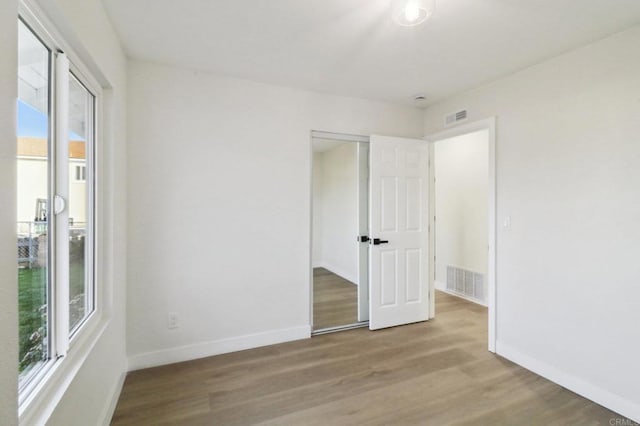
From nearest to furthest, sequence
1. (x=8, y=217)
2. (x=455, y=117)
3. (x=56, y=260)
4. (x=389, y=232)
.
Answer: (x=8, y=217) → (x=56, y=260) → (x=455, y=117) → (x=389, y=232)

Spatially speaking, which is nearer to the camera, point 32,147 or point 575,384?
point 32,147

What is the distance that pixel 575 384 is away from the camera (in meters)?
2.22

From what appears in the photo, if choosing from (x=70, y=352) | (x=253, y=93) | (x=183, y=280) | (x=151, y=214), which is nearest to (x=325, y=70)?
(x=253, y=93)

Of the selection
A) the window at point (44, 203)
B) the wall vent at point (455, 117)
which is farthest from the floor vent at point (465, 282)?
the window at point (44, 203)

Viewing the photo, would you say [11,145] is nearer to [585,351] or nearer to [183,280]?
[183,280]

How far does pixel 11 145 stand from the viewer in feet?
2.71

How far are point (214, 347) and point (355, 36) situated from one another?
2828 mm

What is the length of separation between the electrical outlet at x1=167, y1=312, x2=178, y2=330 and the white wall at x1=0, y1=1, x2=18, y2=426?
1827mm

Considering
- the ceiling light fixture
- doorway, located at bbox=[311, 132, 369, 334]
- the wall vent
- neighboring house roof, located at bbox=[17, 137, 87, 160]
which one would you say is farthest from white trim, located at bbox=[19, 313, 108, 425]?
the wall vent

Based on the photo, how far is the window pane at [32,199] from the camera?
1.15 meters

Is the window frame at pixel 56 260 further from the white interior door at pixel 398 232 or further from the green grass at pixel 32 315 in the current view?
the white interior door at pixel 398 232

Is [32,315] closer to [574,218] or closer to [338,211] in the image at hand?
[574,218]

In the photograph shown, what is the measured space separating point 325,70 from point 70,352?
2.58 meters

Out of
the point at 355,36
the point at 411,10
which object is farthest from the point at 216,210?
the point at 411,10
